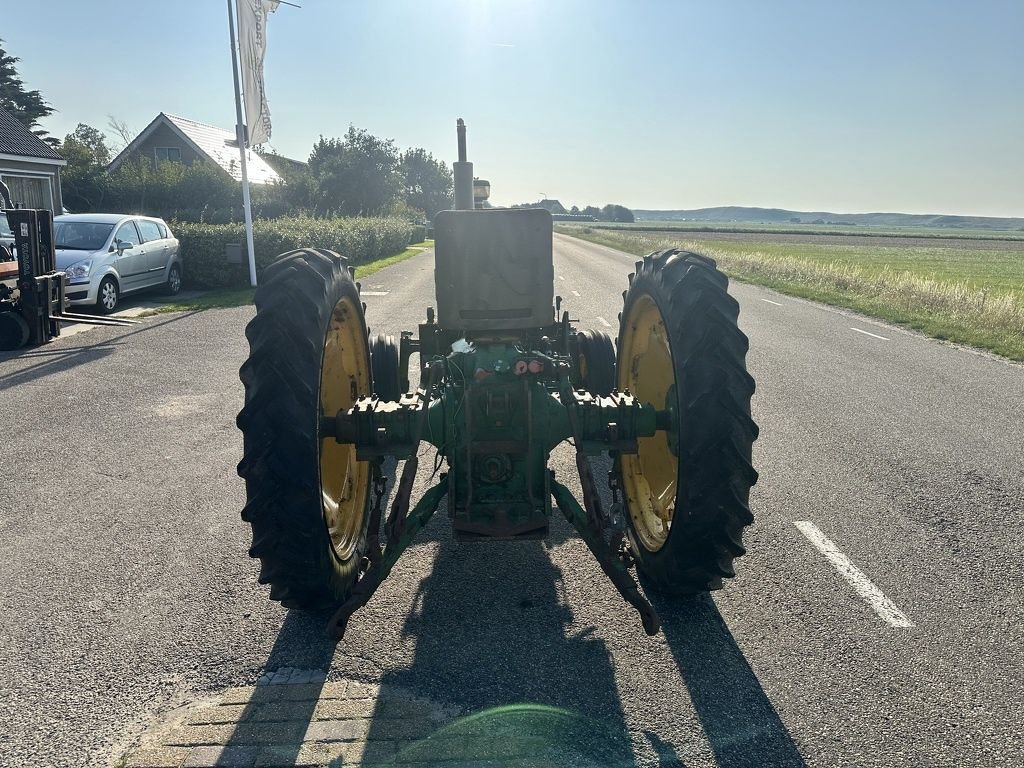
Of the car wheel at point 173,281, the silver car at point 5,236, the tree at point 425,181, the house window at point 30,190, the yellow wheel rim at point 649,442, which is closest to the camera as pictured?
the yellow wheel rim at point 649,442

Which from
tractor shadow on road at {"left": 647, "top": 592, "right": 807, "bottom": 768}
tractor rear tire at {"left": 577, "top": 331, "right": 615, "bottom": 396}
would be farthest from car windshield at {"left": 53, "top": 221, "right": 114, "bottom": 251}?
tractor shadow on road at {"left": 647, "top": 592, "right": 807, "bottom": 768}

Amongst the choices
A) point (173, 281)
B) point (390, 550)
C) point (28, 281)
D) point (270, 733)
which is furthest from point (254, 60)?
point (270, 733)

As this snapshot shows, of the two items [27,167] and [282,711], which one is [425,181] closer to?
[27,167]

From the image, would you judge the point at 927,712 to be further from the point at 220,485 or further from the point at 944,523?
the point at 220,485

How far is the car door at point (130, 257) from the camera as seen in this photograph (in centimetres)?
1446

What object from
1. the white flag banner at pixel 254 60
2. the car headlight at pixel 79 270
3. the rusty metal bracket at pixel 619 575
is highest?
the white flag banner at pixel 254 60

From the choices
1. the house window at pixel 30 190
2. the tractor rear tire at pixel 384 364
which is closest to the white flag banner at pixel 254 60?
the house window at pixel 30 190

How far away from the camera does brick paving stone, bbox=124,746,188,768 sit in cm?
259

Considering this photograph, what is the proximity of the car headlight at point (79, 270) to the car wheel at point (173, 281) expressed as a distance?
3.23 meters

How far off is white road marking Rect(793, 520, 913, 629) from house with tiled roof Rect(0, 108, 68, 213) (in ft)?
90.0

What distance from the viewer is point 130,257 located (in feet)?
48.6

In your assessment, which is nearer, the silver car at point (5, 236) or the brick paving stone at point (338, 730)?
the brick paving stone at point (338, 730)

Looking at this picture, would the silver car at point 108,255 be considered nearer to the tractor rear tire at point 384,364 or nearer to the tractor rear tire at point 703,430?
the tractor rear tire at point 384,364

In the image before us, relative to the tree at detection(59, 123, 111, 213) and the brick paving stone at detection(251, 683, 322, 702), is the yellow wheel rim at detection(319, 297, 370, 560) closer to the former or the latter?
the brick paving stone at detection(251, 683, 322, 702)
